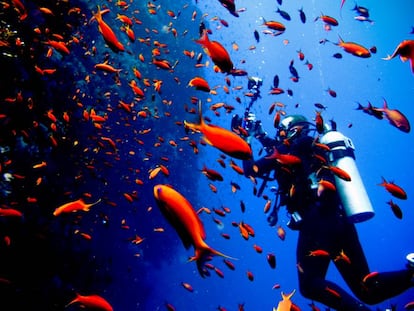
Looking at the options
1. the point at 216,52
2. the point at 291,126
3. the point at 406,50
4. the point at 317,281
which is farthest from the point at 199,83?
the point at 317,281

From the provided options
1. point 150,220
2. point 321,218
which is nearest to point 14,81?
point 321,218

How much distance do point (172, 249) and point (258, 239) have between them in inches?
5147

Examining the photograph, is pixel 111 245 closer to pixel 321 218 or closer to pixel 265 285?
pixel 321 218

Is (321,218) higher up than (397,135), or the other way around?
(321,218)

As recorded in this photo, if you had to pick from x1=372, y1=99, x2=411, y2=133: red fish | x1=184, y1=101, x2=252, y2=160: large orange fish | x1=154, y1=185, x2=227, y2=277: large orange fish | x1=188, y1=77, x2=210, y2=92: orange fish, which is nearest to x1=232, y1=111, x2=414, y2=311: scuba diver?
x1=372, y1=99, x2=411, y2=133: red fish

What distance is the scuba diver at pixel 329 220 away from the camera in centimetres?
489

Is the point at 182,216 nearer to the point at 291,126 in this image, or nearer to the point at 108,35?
the point at 108,35

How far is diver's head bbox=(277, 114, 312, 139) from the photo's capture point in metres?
5.80

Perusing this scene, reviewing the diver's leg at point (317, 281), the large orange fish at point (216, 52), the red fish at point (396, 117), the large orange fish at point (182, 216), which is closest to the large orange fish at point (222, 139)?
the large orange fish at point (182, 216)

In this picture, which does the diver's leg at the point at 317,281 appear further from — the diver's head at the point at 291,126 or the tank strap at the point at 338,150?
the diver's head at the point at 291,126

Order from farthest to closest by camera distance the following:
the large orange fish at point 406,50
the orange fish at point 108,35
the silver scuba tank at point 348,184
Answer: the silver scuba tank at point 348,184 < the orange fish at point 108,35 < the large orange fish at point 406,50

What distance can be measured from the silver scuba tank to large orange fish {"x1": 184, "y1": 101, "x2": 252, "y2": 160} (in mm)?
3706

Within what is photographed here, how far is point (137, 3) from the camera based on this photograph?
17.9m

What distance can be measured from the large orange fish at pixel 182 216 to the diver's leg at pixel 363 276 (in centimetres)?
444
